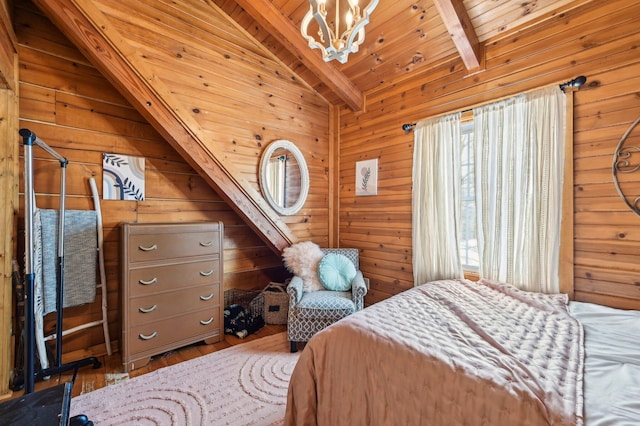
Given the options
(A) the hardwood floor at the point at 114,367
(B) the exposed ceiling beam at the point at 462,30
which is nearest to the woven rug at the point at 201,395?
(A) the hardwood floor at the point at 114,367

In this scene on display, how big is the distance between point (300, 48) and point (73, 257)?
2.56 meters

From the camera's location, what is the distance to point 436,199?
8.38 ft

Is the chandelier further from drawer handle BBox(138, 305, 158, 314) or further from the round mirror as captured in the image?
drawer handle BBox(138, 305, 158, 314)

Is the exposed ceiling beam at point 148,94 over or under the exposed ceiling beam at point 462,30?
under

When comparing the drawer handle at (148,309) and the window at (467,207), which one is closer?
the drawer handle at (148,309)

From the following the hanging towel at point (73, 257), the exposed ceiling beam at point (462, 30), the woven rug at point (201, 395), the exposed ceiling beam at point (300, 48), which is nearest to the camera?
the woven rug at point (201, 395)

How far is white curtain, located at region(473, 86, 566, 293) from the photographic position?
76.1 inches

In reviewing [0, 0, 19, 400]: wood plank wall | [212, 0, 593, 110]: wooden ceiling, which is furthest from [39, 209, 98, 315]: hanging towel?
[212, 0, 593, 110]: wooden ceiling

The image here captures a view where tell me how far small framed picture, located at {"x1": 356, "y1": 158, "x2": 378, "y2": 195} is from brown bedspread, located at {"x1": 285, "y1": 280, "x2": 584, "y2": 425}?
5.52 feet

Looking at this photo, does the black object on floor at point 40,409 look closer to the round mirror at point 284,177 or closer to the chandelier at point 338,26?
the chandelier at point 338,26

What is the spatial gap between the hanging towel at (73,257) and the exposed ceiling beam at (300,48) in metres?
2.13

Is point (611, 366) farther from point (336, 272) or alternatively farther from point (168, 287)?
point (168, 287)

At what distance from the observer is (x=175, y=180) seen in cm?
266

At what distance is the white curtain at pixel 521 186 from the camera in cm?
→ 193
